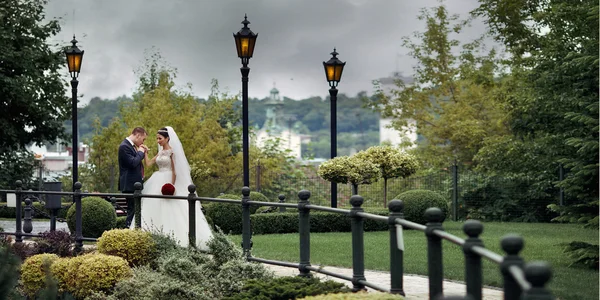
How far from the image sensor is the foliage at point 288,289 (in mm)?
8602

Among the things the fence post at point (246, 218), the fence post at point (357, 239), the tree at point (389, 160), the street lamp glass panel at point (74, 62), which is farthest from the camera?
the tree at point (389, 160)

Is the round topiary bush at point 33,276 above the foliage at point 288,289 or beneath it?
beneath

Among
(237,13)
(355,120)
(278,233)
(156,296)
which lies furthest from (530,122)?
(355,120)

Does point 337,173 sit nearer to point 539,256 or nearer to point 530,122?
point 530,122

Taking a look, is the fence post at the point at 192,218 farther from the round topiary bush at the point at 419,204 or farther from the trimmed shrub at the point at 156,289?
the round topiary bush at the point at 419,204

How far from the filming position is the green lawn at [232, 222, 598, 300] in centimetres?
1136

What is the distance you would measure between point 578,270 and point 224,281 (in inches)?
204

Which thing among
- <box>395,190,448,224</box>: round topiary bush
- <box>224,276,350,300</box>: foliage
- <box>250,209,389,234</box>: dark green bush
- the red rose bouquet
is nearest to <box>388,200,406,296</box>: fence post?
<box>224,276,350,300</box>: foliage

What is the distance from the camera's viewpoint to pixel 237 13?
90.9 metres

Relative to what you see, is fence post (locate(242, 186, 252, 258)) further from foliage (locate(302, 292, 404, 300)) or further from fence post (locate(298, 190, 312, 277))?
foliage (locate(302, 292, 404, 300))

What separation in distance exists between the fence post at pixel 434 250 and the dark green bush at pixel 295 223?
45.6ft

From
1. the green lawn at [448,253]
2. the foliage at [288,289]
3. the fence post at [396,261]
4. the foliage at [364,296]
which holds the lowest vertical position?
the green lawn at [448,253]

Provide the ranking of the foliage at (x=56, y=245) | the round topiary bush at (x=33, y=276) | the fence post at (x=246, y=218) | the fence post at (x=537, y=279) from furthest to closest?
the foliage at (x=56, y=245)
the round topiary bush at (x=33, y=276)
the fence post at (x=246, y=218)
the fence post at (x=537, y=279)

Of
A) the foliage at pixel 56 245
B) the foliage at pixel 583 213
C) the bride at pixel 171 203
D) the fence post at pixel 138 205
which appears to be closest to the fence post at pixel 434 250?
the foliage at pixel 583 213
